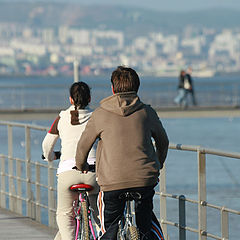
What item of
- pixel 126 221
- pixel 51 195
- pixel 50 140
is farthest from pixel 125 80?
pixel 51 195

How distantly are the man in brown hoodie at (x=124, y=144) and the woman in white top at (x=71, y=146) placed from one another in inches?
35.9

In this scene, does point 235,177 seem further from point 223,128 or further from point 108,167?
point 223,128

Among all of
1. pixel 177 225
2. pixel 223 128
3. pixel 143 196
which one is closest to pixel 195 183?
pixel 177 225

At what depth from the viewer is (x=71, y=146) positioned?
6582mm

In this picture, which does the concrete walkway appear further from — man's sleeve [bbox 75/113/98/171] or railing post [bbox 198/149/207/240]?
man's sleeve [bbox 75/113/98/171]

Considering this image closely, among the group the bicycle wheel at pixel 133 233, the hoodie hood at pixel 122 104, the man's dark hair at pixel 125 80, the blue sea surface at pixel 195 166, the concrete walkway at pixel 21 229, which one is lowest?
the blue sea surface at pixel 195 166

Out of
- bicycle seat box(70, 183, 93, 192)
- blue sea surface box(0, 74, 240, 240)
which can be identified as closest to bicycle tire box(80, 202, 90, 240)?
bicycle seat box(70, 183, 93, 192)

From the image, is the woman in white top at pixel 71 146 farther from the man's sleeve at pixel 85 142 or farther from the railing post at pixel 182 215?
the railing post at pixel 182 215

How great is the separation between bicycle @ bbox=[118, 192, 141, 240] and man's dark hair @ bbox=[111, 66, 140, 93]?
0.64m

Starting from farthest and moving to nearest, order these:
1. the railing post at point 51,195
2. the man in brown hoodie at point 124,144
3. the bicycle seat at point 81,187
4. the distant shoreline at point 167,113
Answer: the distant shoreline at point 167,113
the railing post at point 51,195
the bicycle seat at point 81,187
the man in brown hoodie at point 124,144

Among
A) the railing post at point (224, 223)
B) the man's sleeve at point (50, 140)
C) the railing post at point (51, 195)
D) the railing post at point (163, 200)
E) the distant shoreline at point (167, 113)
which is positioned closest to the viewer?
the railing post at point (224, 223)

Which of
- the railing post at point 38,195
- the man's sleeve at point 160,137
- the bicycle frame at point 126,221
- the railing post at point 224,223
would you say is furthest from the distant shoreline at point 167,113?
the bicycle frame at point 126,221

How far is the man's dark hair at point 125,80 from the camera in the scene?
5.54 metres

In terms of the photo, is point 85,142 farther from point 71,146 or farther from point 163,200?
point 163,200
